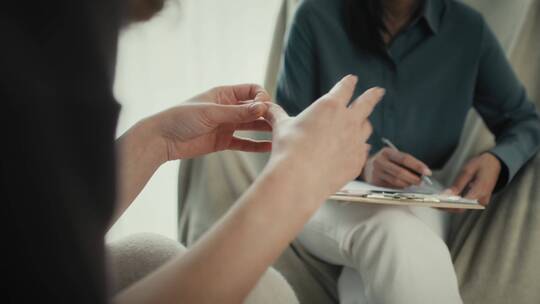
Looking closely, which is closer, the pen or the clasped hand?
the clasped hand

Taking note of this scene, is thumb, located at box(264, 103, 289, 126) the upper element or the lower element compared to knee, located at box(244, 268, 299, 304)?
upper

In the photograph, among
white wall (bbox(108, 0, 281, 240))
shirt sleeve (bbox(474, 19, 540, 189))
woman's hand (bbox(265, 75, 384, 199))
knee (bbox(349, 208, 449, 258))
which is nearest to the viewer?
woman's hand (bbox(265, 75, 384, 199))

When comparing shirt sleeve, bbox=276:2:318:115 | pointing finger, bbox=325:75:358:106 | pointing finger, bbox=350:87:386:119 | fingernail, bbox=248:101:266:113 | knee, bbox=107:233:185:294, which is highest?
pointing finger, bbox=325:75:358:106

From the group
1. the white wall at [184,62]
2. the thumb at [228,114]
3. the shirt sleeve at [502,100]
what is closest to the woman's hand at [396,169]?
the shirt sleeve at [502,100]

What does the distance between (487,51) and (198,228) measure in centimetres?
74

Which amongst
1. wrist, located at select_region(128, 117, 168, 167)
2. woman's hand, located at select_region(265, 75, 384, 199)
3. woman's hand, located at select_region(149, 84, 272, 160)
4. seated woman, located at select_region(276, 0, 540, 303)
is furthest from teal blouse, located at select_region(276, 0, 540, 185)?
woman's hand, located at select_region(265, 75, 384, 199)

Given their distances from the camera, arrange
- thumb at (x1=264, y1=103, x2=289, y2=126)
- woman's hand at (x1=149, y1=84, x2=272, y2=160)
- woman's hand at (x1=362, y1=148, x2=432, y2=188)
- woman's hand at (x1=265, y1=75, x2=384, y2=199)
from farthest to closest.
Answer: woman's hand at (x1=362, y1=148, x2=432, y2=188), woman's hand at (x1=149, y1=84, x2=272, y2=160), thumb at (x1=264, y1=103, x2=289, y2=126), woman's hand at (x1=265, y1=75, x2=384, y2=199)

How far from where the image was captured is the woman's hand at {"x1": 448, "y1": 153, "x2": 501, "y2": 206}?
3.32 ft

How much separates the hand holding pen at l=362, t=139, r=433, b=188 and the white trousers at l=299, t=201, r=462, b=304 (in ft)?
0.18

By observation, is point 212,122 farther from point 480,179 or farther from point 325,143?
point 480,179

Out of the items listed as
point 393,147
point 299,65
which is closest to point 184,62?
point 299,65

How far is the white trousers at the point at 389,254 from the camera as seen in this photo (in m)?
0.79

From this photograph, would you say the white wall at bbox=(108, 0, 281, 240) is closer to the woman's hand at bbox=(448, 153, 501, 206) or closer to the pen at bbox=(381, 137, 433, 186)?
the pen at bbox=(381, 137, 433, 186)

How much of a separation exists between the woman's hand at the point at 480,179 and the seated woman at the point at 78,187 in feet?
2.11
